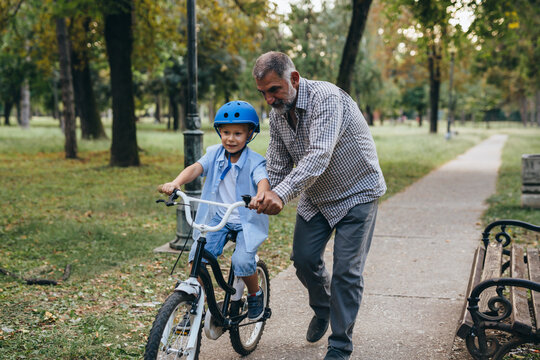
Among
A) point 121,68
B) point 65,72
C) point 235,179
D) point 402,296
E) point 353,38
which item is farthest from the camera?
point 65,72

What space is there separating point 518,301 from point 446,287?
1.82 metres

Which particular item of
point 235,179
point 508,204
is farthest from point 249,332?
point 508,204

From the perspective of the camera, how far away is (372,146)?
3.67 m

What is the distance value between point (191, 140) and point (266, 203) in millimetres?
3691

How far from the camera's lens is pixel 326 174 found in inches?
141

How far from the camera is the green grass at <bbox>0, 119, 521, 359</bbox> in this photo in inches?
163

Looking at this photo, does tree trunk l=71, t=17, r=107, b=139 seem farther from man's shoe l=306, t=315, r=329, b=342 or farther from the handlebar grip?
the handlebar grip

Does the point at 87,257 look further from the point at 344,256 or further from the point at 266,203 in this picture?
the point at 266,203

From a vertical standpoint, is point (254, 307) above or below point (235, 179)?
below

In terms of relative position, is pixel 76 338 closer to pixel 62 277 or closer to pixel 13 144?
pixel 62 277

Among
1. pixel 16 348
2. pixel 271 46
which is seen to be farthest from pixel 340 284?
pixel 271 46

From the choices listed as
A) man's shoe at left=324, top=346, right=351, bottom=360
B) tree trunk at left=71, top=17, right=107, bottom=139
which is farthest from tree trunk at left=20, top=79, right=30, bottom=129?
man's shoe at left=324, top=346, right=351, bottom=360

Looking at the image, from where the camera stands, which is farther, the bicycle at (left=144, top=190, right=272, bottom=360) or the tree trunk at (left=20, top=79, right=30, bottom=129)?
the tree trunk at (left=20, top=79, right=30, bottom=129)

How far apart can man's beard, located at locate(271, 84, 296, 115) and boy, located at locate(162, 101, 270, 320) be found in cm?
15
